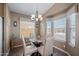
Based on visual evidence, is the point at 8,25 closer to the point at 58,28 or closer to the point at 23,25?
the point at 23,25

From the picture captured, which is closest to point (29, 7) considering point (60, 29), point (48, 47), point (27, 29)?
point (27, 29)

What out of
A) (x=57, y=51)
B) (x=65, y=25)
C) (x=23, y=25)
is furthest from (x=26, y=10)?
(x=57, y=51)

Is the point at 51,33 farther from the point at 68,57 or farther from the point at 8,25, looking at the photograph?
the point at 8,25

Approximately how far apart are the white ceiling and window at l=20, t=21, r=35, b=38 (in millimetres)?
217

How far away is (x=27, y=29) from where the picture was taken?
216 cm

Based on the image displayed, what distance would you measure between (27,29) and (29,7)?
45cm

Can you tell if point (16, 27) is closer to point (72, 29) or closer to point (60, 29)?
point (60, 29)

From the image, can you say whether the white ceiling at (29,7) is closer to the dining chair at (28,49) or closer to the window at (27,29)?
the window at (27,29)

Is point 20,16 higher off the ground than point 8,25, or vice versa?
point 20,16

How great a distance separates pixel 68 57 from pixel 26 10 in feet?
4.11

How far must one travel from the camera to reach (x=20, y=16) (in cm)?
220

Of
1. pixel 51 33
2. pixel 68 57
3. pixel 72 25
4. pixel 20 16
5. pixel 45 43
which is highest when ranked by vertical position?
pixel 20 16

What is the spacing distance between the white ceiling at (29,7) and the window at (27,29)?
22 centimetres

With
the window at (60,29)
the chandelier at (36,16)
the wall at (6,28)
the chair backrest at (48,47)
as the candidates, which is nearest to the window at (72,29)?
the window at (60,29)
